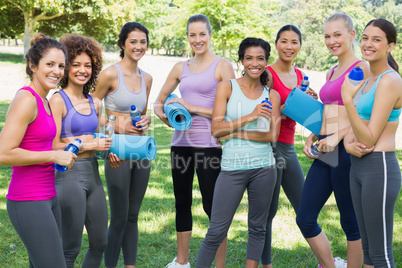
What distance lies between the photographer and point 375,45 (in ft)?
9.71

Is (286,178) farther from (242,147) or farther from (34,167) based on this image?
(34,167)

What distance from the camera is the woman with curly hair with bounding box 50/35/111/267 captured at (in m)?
3.02

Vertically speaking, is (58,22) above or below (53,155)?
above

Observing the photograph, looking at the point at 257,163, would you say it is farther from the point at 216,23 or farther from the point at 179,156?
the point at 216,23

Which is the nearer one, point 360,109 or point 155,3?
point 360,109

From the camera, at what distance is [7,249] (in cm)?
445

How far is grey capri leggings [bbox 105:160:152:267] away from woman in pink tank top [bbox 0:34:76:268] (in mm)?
915

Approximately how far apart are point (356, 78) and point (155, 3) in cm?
4430

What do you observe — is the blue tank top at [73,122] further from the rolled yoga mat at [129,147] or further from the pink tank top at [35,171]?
the pink tank top at [35,171]

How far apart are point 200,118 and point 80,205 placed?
4.62 ft

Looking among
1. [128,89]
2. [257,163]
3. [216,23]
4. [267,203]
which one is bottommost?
[267,203]

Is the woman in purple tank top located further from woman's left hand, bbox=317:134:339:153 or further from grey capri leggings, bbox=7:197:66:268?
grey capri leggings, bbox=7:197:66:268

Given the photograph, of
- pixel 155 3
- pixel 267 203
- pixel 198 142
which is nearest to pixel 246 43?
pixel 198 142

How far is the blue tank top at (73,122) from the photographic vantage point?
305cm
